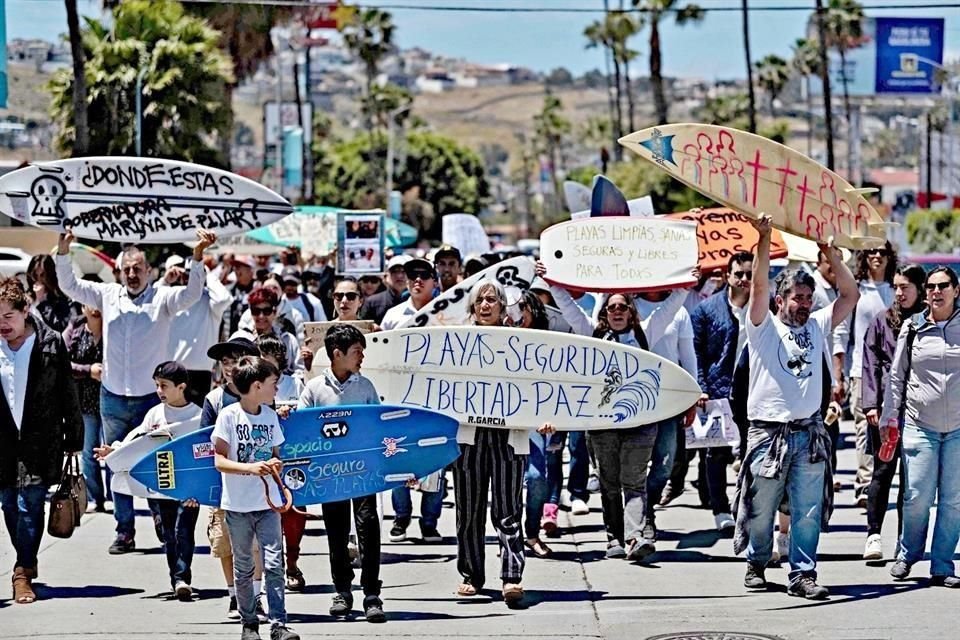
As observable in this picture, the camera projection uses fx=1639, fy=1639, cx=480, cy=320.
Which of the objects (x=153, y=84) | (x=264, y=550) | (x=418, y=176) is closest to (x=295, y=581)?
(x=264, y=550)

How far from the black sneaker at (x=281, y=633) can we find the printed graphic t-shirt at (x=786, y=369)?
2858 mm

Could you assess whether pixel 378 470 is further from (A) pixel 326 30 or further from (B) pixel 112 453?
(A) pixel 326 30

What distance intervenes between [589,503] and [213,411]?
496 centimetres

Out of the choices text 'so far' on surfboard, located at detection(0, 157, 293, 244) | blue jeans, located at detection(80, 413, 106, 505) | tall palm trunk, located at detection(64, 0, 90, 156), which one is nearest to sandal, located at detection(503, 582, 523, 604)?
text 'so far' on surfboard, located at detection(0, 157, 293, 244)

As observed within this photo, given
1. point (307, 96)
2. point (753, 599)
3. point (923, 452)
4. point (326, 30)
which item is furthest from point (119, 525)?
point (326, 30)

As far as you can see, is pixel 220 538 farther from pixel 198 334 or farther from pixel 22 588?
pixel 198 334

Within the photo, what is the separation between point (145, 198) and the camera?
34.9ft

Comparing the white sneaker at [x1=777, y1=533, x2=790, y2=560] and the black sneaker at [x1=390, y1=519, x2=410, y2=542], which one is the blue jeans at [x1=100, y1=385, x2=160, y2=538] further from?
the white sneaker at [x1=777, y1=533, x2=790, y2=560]

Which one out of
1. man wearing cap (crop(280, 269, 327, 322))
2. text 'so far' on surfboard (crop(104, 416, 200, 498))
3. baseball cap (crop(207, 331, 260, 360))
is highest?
baseball cap (crop(207, 331, 260, 360))

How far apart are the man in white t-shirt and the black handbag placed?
12.0 ft

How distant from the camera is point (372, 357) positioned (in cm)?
902

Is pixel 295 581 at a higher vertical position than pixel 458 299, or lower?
lower

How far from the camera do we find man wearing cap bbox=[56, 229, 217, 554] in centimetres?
1035

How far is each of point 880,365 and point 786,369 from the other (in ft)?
3.73
